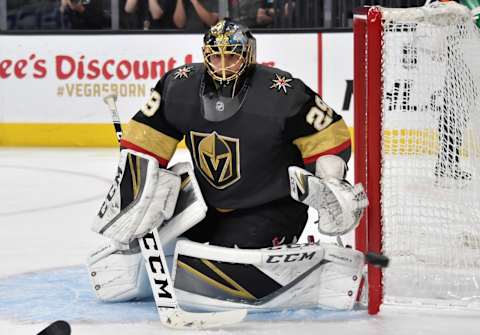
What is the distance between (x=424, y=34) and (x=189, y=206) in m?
0.81

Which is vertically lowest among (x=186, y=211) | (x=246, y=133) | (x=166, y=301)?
(x=166, y=301)

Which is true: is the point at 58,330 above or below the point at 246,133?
below

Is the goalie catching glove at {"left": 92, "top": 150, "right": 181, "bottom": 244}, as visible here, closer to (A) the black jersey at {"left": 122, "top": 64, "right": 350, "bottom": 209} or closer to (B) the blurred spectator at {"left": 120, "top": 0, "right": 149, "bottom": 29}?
(A) the black jersey at {"left": 122, "top": 64, "right": 350, "bottom": 209}

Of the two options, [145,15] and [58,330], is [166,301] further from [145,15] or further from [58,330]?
[145,15]

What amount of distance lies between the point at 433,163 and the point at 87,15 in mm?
4948

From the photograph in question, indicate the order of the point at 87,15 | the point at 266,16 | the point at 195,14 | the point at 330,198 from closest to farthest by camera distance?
the point at 330,198 < the point at 266,16 < the point at 195,14 < the point at 87,15

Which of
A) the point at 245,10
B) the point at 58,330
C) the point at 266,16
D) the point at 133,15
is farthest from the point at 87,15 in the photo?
the point at 58,330

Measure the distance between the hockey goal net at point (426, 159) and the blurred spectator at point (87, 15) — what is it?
4824 millimetres

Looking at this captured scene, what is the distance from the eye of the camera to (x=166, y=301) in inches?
117

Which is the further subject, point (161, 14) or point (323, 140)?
point (161, 14)

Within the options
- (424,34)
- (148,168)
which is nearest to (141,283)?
(148,168)

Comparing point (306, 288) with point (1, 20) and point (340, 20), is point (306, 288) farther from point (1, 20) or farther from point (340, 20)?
point (1, 20)

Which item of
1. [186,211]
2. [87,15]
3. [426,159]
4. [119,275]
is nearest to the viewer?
[186,211]

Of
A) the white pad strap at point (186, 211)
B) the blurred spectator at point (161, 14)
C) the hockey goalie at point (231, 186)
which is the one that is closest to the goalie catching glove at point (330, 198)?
the hockey goalie at point (231, 186)
